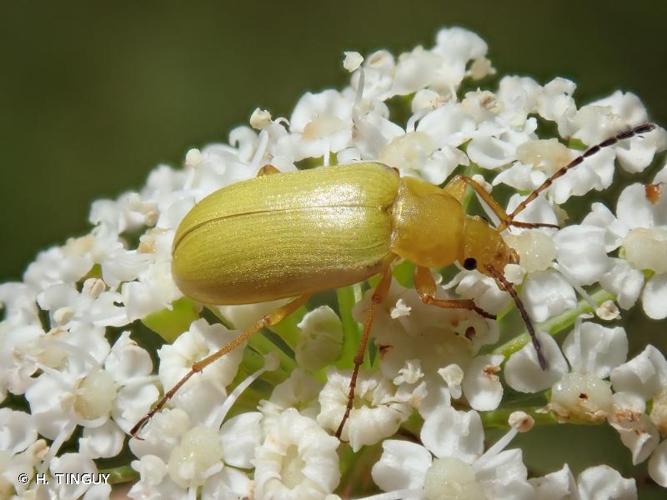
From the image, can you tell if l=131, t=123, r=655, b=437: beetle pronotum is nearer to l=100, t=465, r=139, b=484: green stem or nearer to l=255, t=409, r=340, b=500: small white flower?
l=100, t=465, r=139, b=484: green stem

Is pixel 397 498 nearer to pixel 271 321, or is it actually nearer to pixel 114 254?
pixel 271 321

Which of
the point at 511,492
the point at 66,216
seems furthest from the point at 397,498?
the point at 66,216

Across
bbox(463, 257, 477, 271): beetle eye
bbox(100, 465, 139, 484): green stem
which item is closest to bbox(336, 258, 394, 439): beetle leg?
bbox(463, 257, 477, 271): beetle eye

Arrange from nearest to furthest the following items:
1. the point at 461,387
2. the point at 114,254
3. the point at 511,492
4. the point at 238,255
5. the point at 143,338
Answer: the point at 511,492
the point at 461,387
the point at 238,255
the point at 114,254
the point at 143,338

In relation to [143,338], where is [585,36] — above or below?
above

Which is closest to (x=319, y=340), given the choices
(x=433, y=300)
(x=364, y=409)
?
(x=364, y=409)

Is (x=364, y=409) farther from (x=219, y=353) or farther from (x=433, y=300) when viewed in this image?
(x=219, y=353)
